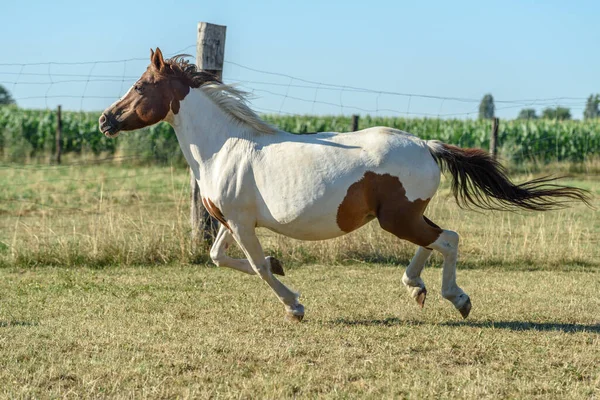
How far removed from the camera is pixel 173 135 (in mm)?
30094

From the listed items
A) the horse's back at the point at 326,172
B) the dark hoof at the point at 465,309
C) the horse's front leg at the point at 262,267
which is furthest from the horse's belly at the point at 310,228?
the dark hoof at the point at 465,309

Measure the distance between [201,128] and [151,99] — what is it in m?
0.52

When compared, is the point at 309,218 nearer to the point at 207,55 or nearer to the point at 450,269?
the point at 450,269

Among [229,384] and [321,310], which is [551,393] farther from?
[321,310]

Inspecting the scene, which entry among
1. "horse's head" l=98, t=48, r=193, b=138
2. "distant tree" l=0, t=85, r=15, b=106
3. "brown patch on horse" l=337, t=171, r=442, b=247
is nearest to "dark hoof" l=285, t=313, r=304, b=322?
"brown patch on horse" l=337, t=171, r=442, b=247

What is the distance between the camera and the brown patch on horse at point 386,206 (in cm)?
651

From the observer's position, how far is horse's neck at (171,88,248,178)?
278 inches

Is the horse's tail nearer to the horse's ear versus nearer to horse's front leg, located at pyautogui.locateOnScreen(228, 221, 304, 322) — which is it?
horse's front leg, located at pyautogui.locateOnScreen(228, 221, 304, 322)

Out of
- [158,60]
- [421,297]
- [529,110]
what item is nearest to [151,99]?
[158,60]

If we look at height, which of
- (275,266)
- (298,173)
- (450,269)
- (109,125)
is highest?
(109,125)

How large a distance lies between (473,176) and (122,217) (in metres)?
5.53

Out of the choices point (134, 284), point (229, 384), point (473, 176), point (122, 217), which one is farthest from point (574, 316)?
point (122, 217)

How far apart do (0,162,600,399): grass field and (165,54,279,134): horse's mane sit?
70.7 inches

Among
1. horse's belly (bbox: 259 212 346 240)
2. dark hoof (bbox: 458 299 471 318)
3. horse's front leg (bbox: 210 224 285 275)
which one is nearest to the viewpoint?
horse's belly (bbox: 259 212 346 240)
